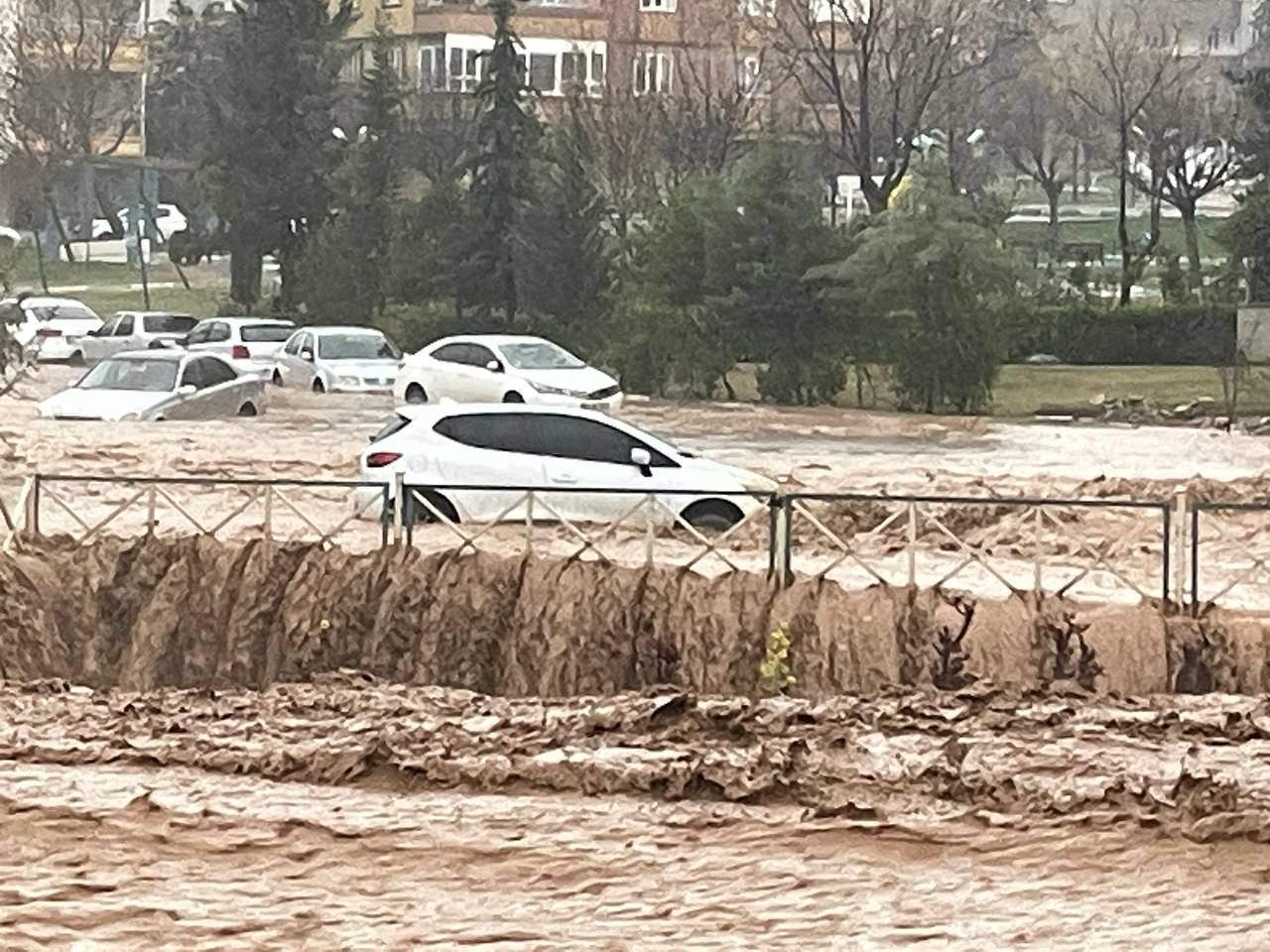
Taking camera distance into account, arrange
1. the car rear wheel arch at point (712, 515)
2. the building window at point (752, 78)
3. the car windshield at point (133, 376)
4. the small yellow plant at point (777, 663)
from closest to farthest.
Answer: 1. the small yellow plant at point (777, 663)
2. the car rear wheel arch at point (712, 515)
3. the car windshield at point (133, 376)
4. the building window at point (752, 78)

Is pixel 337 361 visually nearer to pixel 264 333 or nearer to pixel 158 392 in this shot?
pixel 264 333

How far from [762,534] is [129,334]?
24.6 m

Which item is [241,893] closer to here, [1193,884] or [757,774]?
[757,774]

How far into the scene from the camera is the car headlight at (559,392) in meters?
35.0

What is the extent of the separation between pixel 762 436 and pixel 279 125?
1624cm

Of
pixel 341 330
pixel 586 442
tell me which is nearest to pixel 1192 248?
pixel 341 330

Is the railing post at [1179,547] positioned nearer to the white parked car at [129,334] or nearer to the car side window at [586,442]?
the car side window at [586,442]

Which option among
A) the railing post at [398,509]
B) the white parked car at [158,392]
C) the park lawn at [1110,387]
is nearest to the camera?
the railing post at [398,509]

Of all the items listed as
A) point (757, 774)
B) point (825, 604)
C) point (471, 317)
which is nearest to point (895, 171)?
point (471, 317)

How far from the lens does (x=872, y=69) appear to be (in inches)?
1980

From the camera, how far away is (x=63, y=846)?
12734 mm

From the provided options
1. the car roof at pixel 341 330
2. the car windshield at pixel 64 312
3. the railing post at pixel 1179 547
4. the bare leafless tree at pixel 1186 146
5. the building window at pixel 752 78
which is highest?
the building window at pixel 752 78

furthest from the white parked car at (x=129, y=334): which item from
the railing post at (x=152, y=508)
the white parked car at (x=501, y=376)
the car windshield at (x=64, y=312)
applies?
the railing post at (x=152, y=508)

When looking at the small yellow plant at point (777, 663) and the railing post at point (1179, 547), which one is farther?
the railing post at point (1179, 547)
